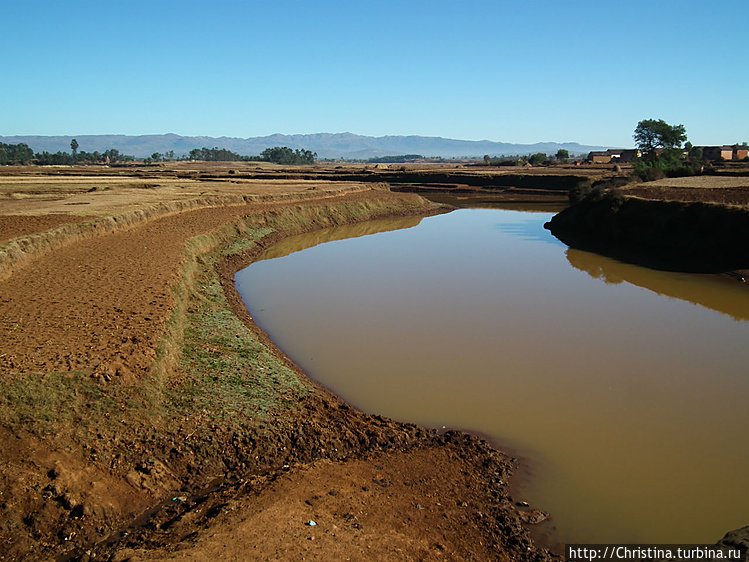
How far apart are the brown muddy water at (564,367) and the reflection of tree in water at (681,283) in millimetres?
75

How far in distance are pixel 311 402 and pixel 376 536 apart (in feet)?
9.42

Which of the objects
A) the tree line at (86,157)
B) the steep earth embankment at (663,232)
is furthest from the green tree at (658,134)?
the tree line at (86,157)

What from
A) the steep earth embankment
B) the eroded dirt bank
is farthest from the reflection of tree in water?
the eroded dirt bank

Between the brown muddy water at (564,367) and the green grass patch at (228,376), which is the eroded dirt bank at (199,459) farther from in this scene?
the brown muddy water at (564,367)

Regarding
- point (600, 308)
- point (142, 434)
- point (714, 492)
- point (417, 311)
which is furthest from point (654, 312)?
point (142, 434)

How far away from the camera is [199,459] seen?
611cm

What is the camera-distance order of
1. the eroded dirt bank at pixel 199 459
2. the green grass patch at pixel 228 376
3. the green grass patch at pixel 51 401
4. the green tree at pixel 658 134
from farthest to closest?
the green tree at pixel 658 134, the green grass patch at pixel 228 376, the green grass patch at pixel 51 401, the eroded dirt bank at pixel 199 459

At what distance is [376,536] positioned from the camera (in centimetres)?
500

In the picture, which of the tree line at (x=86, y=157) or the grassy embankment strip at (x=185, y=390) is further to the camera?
the tree line at (x=86, y=157)

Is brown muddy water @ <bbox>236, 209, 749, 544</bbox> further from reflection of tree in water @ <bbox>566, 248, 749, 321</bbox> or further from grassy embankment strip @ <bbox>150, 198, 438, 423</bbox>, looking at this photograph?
grassy embankment strip @ <bbox>150, 198, 438, 423</bbox>

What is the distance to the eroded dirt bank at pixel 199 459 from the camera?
4863 mm

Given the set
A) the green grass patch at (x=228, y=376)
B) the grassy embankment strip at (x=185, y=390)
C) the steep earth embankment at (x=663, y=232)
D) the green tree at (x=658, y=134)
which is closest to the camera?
the grassy embankment strip at (x=185, y=390)

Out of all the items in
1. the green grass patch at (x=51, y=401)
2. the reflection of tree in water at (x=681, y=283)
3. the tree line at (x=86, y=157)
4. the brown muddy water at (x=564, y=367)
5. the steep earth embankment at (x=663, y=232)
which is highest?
the tree line at (x=86, y=157)

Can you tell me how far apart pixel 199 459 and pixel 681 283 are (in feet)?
51.7
